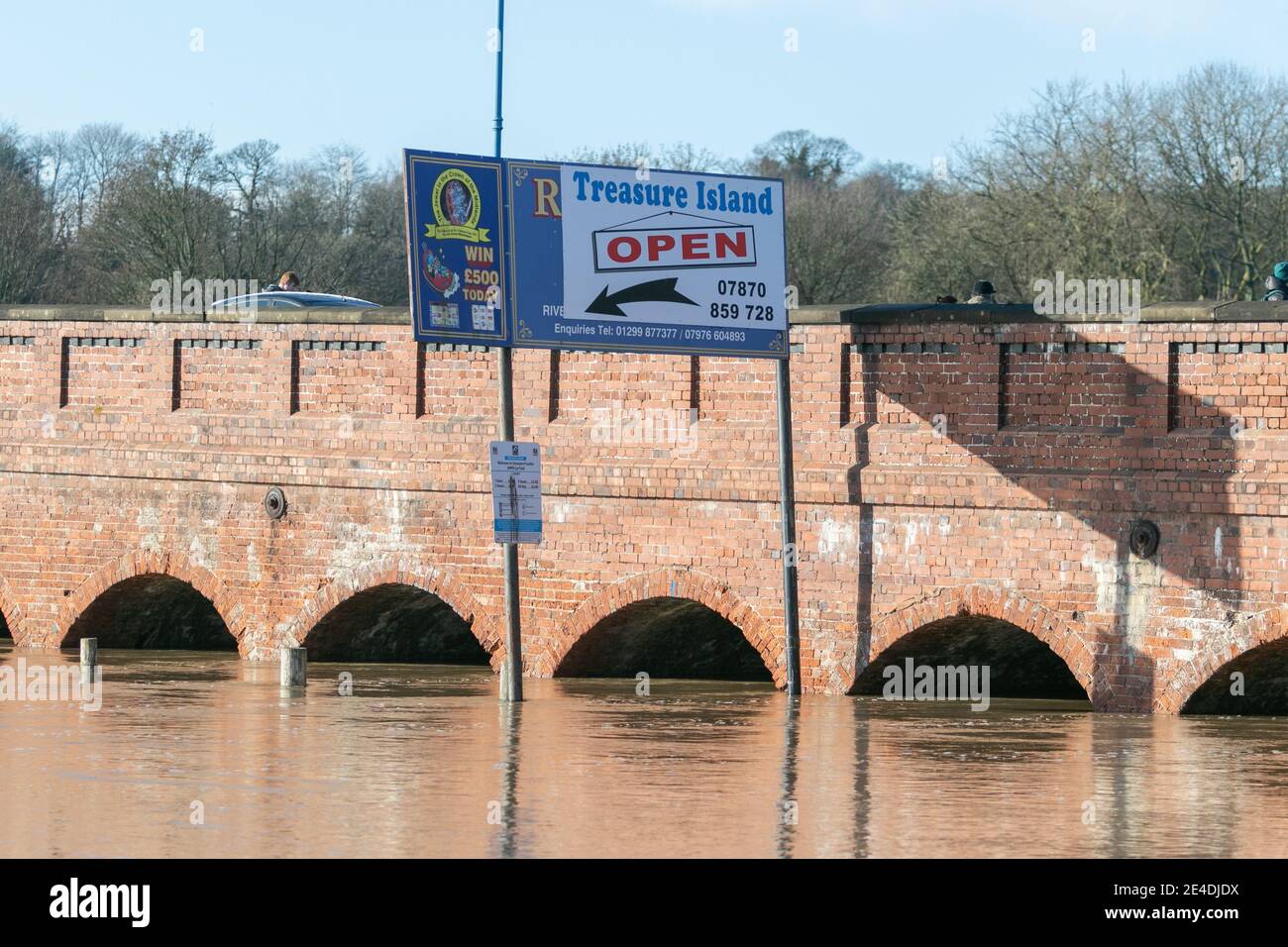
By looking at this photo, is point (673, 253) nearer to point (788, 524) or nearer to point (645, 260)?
point (645, 260)

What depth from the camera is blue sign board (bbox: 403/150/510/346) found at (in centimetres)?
1532

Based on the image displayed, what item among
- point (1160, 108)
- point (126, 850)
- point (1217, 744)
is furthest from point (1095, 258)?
point (126, 850)

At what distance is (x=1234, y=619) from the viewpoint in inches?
582

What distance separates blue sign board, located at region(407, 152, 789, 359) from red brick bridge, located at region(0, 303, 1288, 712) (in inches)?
28.8

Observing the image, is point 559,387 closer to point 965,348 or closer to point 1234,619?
point 965,348

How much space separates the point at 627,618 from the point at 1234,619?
18.1 ft

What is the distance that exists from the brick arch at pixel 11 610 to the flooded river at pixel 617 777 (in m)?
4.88

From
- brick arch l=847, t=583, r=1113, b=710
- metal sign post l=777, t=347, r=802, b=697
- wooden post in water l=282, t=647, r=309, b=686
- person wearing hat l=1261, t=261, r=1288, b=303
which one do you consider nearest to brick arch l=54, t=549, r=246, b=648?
wooden post in water l=282, t=647, r=309, b=686

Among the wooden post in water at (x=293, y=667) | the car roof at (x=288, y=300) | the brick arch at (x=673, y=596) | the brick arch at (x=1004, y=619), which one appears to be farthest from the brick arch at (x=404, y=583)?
the car roof at (x=288, y=300)

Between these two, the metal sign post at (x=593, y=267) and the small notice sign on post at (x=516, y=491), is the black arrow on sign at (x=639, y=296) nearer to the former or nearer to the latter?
the metal sign post at (x=593, y=267)

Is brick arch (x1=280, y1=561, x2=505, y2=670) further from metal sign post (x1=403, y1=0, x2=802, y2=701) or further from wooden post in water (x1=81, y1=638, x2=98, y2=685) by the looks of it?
wooden post in water (x1=81, y1=638, x2=98, y2=685)

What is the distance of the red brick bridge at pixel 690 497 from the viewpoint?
15.1 metres

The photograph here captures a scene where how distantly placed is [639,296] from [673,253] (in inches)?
18.2

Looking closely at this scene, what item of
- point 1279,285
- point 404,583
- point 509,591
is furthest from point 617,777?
point 1279,285
